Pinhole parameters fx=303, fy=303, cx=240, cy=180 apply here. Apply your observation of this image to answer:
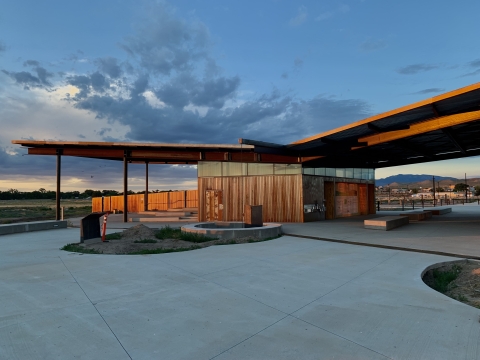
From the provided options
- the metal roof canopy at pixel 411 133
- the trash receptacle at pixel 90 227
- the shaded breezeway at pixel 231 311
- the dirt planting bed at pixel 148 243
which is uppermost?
the metal roof canopy at pixel 411 133

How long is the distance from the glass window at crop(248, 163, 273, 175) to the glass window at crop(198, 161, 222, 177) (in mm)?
2190

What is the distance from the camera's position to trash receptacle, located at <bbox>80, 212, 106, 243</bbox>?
36.6ft

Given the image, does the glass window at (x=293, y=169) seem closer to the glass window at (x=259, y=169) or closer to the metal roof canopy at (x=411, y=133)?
the metal roof canopy at (x=411, y=133)

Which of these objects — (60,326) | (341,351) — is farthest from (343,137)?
(60,326)

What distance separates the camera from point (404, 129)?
44.1 ft

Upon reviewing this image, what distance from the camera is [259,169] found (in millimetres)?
19750

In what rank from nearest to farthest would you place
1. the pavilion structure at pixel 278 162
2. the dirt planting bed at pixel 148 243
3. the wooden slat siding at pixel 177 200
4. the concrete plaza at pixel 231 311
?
1. the concrete plaza at pixel 231 311
2. the dirt planting bed at pixel 148 243
3. the pavilion structure at pixel 278 162
4. the wooden slat siding at pixel 177 200

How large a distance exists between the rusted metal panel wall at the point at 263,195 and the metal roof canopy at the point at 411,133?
209 centimetres

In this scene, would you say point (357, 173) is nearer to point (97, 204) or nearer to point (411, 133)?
point (411, 133)

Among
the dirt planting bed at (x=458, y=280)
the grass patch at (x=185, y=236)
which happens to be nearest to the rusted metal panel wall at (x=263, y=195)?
the grass patch at (x=185, y=236)

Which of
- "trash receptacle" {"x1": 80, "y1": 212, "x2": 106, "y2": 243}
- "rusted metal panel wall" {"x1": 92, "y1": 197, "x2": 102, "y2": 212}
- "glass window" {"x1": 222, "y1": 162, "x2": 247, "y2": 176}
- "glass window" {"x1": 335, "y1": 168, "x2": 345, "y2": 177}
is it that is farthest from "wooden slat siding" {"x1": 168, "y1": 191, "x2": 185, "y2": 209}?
"trash receptacle" {"x1": 80, "y1": 212, "x2": 106, "y2": 243}

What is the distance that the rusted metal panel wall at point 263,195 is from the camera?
19.0 m

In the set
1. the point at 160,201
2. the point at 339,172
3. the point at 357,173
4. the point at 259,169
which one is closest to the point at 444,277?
the point at 259,169

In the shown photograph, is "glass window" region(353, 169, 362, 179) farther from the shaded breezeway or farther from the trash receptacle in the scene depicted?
the trash receptacle
